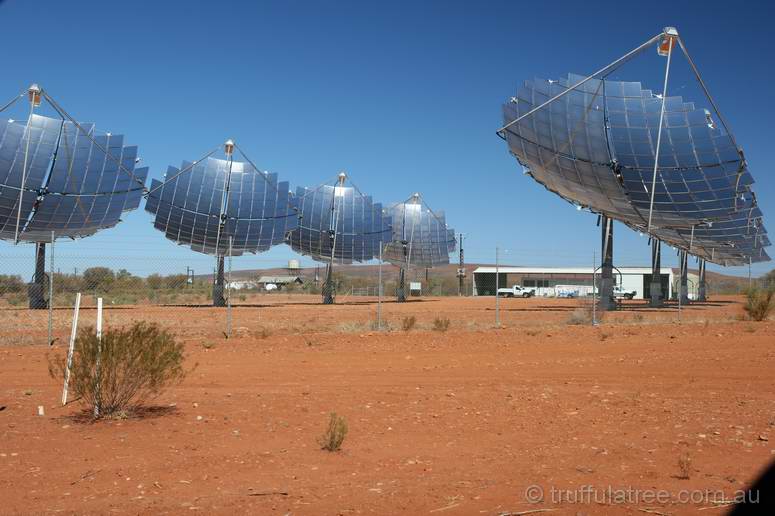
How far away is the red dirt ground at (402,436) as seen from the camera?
20.1ft

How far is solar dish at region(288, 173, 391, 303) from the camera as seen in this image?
165 ft

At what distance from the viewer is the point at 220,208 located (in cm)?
4050

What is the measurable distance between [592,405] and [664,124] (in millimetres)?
21892

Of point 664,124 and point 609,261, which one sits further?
point 609,261

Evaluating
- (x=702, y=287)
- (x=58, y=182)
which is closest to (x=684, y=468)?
(x=58, y=182)

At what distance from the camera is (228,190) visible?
4097 cm

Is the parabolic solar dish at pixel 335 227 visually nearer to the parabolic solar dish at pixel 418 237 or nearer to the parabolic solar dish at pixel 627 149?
the parabolic solar dish at pixel 418 237

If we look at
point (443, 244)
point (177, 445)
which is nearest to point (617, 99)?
point (177, 445)

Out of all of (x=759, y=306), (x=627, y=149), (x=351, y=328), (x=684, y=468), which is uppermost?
(x=627, y=149)

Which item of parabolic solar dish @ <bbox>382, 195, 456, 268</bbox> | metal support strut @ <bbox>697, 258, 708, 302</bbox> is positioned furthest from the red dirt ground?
metal support strut @ <bbox>697, 258, 708, 302</bbox>

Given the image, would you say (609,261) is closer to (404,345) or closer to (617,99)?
(617,99)

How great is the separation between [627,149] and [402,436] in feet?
81.9

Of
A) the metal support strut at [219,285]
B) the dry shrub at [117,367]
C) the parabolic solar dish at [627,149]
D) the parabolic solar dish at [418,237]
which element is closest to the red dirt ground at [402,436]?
the dry shrub at [117,367]

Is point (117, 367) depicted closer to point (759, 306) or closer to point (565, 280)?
point (759, 306)
